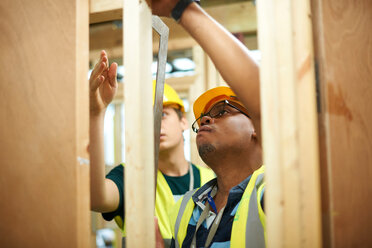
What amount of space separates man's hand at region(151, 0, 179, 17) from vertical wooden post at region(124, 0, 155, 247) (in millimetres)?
70

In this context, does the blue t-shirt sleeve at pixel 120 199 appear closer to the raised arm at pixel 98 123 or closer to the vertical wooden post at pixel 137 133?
the raised arm at pixel 98 123

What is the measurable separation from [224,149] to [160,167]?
2.65 feet

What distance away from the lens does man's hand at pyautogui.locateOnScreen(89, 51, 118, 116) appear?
1447 millimetres

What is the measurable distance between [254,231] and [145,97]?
68 cm

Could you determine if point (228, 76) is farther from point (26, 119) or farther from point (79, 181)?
point (26, 119)

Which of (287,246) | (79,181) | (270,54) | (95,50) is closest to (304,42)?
(270,54)

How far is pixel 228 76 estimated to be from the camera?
1.04 m

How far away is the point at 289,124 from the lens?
0.90 metres

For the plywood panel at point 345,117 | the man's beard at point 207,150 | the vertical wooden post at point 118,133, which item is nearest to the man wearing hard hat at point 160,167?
the man's beard at point 207,150

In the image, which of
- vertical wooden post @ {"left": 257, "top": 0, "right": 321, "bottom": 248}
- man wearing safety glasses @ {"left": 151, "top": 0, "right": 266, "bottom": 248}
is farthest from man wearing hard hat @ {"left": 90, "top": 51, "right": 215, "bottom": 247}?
vertical wooden post @ {"left": 257, "top": 0, "right": 321, "bottom": 248}

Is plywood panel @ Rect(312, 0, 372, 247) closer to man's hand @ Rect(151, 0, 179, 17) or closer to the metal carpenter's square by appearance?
man's hand @ Rect(151, 0, 179, 17)

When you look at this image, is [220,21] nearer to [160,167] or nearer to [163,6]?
[160,167]

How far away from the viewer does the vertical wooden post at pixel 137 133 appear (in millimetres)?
1014

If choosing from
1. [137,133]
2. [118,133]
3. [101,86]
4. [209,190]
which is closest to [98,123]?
[101,86]
